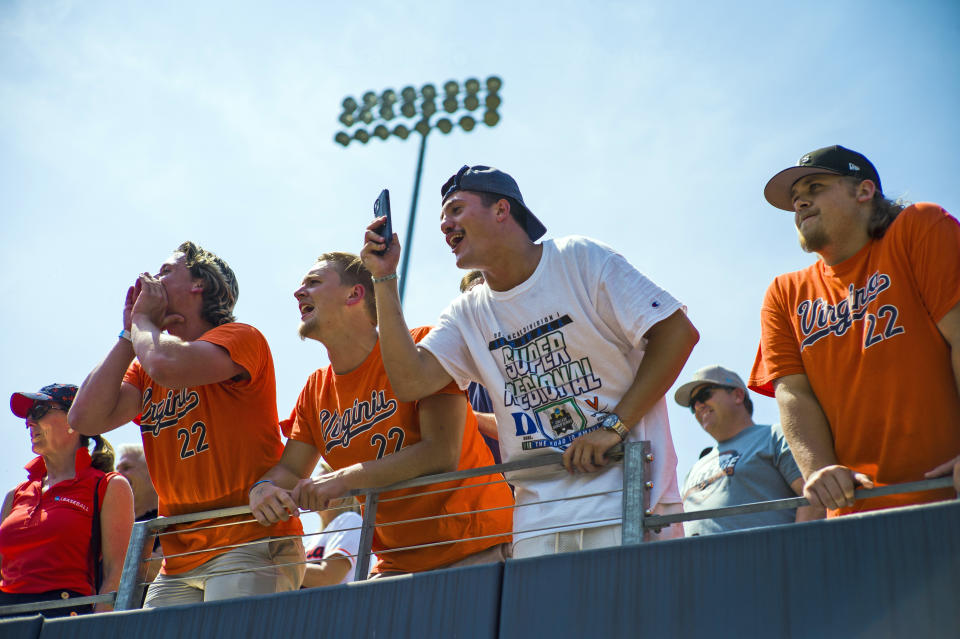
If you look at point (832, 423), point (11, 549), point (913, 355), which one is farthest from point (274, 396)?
point (913, 355)

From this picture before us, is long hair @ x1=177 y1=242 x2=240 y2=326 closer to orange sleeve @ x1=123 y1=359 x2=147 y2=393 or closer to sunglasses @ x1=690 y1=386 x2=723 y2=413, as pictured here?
orange sleeve @ x1=123 y1=359 x2=147 y2=393

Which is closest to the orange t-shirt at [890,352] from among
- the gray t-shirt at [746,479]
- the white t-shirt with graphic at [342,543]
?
the gray t-shirt at [746,479]

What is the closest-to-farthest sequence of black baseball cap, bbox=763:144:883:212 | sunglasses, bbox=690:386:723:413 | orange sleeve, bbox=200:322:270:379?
1. black baseball cap, bbox=763:144:883:212
2. orange sleeve, bbox=200:322:270:379
3. sunglasses, bbox=690:386:723:413

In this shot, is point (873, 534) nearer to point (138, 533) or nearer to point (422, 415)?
point (422, 415)

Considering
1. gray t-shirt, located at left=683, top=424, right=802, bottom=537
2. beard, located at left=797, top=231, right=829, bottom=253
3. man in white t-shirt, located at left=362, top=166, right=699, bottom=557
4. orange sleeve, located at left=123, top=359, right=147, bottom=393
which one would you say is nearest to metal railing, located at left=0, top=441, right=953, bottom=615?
man in white t-shirt, located at left=362, top=166, right=699, bottom=557

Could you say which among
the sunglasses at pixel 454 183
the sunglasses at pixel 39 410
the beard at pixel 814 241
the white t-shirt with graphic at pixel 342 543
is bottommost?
the white t-shirt with graphic at pixel 342 543

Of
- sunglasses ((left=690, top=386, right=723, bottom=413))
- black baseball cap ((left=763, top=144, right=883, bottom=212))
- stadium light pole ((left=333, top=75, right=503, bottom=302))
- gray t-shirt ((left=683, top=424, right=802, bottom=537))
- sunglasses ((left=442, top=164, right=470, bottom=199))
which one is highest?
stadium light pole ((left=333, top=75, right=503, bottom=302))

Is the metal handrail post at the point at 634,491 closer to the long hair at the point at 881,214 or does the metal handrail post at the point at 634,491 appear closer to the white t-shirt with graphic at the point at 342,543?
the long hair at the point at 881,214

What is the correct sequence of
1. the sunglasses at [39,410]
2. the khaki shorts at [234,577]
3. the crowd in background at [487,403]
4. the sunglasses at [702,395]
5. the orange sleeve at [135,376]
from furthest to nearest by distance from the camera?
1. the sunglasses at [702,395]
2. the sunglasses at [39,410]
3. the orange sleeve at [135,376]
4. the khaki shorts at [234,577]
5. the crowd in background at [487,403]

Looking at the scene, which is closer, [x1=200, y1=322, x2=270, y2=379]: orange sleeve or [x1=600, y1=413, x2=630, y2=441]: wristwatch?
[x1=600, y1=413, x2=630, y2=441]: wristwatch

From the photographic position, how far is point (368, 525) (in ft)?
12.2

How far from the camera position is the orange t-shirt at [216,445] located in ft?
13.6

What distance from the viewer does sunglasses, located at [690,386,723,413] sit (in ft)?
17.1

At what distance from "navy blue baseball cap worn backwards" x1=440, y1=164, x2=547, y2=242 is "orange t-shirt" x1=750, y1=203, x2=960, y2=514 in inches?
46.5
